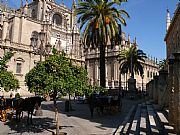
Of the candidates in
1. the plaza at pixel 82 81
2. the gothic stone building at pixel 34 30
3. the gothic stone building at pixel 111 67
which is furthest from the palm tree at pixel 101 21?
the gothic stone building at pixel 111 67

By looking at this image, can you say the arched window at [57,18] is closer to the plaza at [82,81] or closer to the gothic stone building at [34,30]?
the gothic stone building at [34,30]

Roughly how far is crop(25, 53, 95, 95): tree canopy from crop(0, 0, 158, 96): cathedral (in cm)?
2785

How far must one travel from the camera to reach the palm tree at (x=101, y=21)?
20172 millimetres

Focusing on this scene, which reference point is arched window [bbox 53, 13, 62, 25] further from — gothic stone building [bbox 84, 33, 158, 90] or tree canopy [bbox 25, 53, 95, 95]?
tree canopy [bbox 25, 53, 95, 95]

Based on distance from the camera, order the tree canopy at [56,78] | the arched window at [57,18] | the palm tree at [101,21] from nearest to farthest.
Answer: the tree canopy at [56,78], the palm tree at [101,21], the arched window at [57,18]

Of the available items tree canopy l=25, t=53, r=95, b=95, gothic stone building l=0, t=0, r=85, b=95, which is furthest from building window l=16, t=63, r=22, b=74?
tree canopy l=25, t=53, r=95, b=95

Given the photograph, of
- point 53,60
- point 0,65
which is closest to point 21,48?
point 0,65

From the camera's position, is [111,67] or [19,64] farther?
[111,67]

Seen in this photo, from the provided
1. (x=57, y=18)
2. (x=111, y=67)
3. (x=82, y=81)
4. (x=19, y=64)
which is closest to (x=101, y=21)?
(x=82, y=81)

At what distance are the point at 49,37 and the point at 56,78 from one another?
44.0 metres

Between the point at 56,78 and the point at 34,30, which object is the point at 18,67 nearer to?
the point at 34,30

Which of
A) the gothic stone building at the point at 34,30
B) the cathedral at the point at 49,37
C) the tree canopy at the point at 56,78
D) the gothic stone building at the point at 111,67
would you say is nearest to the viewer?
the tree canopy at the point at 56,78

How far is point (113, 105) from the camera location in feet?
51.8

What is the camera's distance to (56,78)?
870 cm
